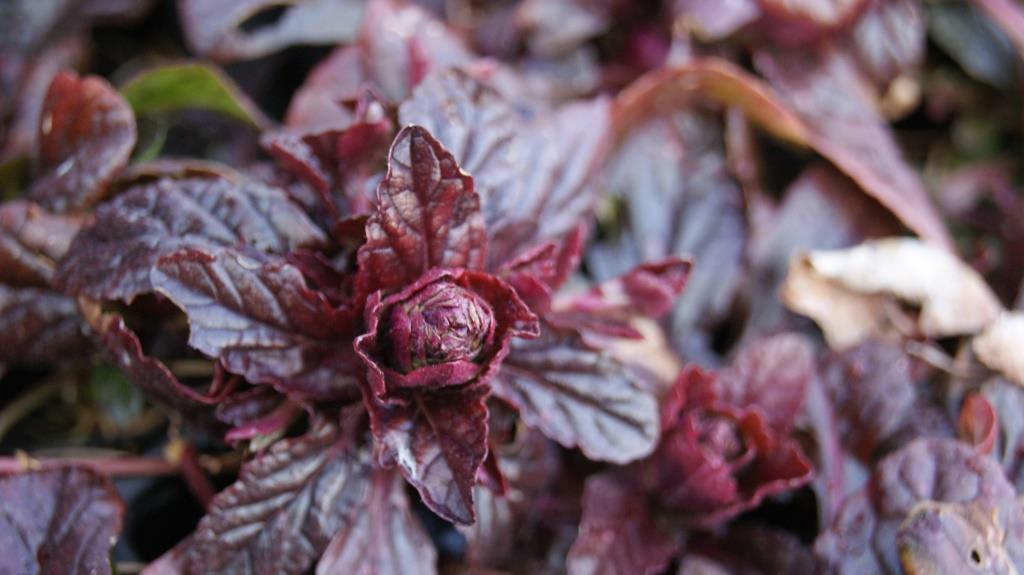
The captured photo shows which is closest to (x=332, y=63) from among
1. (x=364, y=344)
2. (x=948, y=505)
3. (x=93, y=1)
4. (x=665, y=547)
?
(x=93, y=1)

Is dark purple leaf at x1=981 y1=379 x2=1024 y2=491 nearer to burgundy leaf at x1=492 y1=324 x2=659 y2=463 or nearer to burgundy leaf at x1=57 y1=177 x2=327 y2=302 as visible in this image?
burgundy leaf at x1=492 y1=324 x2=659 y2=463

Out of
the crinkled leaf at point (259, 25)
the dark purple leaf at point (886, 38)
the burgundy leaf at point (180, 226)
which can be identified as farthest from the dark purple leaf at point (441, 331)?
the dark purple leaf at point (886, 38)

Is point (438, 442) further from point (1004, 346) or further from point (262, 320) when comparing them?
point (1004, 346)

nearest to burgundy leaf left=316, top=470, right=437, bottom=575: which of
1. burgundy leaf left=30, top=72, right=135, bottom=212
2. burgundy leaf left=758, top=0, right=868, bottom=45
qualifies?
burgundy leaf left=30, top=72, right=135, bottom=212

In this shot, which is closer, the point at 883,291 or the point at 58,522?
the point at 58,522

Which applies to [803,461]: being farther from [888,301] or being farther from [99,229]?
[99,229]

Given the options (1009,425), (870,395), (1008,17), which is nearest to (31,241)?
(870,395)
